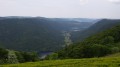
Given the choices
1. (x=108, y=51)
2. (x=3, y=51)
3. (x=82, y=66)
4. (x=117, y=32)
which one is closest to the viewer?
(x=82, y=66)

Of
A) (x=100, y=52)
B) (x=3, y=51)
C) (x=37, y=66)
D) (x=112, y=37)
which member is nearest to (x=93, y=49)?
(x=100, y=52)

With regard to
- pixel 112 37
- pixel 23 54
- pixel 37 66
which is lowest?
pixel 23 54

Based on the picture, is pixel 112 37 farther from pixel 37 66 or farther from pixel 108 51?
pixel 37 66

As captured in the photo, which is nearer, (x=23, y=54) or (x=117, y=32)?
(x=23, y=54)

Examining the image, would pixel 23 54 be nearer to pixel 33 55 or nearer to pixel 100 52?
pixel 33 55

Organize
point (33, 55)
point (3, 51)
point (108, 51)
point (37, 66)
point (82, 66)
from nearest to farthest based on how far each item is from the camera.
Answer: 1. point (82, 66)
2. point (37, 66)
3. point (108, 51)
4. point (3, 51)
5. point (33, 55)

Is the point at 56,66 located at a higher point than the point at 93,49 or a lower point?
higher

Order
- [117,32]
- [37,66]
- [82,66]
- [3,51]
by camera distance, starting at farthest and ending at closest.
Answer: [117,32] < [3,51] < [37,66] < [82,66]

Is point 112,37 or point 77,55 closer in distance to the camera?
point 77,55

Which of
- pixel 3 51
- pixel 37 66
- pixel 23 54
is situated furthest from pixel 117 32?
pixel 37 66
